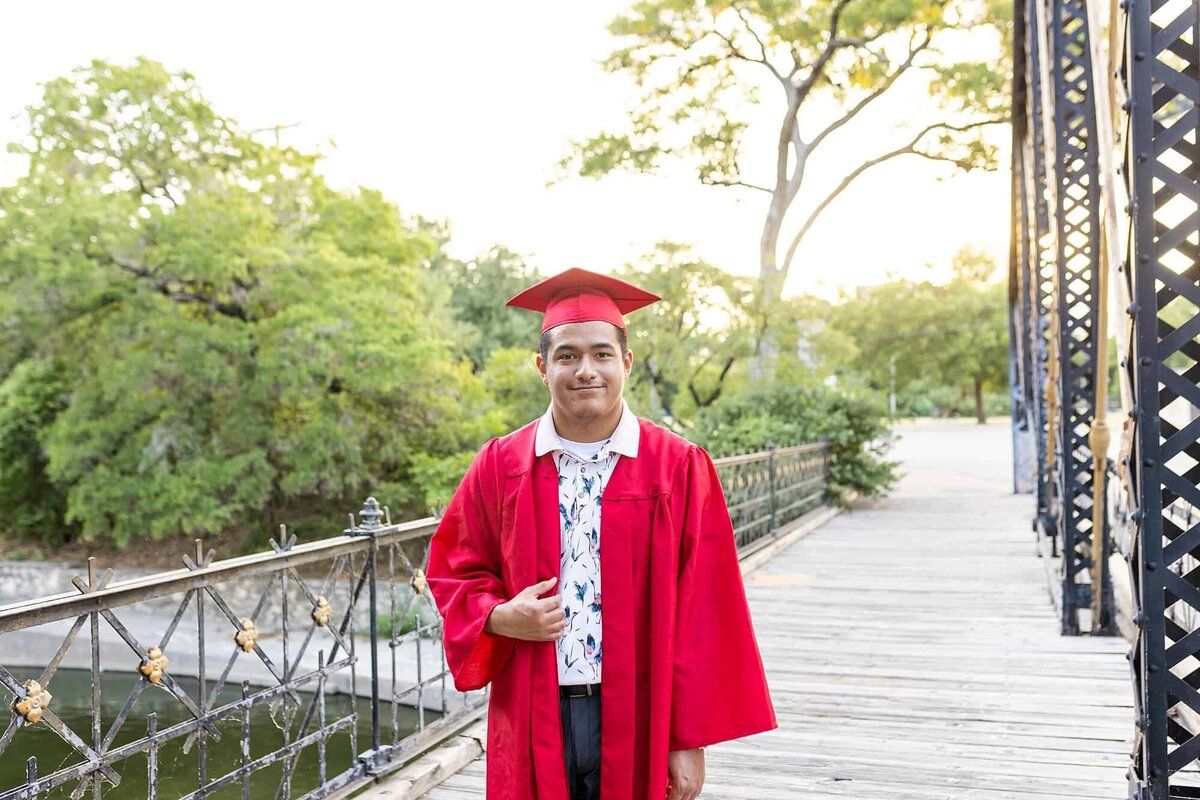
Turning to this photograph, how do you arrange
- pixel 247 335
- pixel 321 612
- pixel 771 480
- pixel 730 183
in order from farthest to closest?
pixel 730 183 < pixel 247 335 < pixel 771 480 < pixel 321 612

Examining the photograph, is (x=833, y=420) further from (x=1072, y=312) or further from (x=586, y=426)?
(x=586, y=426)

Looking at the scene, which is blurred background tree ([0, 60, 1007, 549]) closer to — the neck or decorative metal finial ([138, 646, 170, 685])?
decorative metal finial ([138, 646, 170, 685])

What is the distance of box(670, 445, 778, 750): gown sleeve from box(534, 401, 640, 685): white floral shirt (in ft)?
0.55

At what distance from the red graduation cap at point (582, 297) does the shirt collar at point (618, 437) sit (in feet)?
0.64

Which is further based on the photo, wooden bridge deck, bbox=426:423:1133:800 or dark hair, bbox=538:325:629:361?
wooden bridge deck, bbox=426:423:1133:800

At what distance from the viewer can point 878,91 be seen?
740 inches

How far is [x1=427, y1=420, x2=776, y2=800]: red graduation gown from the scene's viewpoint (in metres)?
2.12

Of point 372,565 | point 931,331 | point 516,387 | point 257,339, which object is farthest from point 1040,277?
point 931,331

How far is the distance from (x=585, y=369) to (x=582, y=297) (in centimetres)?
17

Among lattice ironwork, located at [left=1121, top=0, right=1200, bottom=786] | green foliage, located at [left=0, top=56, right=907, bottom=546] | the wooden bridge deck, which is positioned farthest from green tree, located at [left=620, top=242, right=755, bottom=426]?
lattice ironwork, located at [left=1121, top=0, right=1200, bottom=786]

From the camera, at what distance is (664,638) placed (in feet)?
6.95

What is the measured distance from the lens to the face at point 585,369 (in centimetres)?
214

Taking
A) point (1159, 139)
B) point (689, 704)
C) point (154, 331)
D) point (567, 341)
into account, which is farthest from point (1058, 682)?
point (154, 331)

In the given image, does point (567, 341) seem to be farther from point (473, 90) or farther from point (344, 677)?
point (473, 90)
